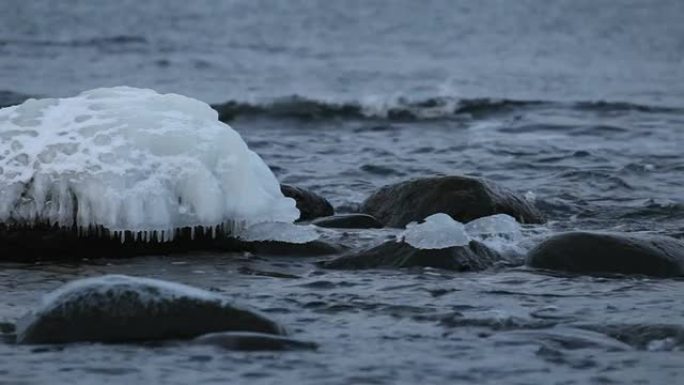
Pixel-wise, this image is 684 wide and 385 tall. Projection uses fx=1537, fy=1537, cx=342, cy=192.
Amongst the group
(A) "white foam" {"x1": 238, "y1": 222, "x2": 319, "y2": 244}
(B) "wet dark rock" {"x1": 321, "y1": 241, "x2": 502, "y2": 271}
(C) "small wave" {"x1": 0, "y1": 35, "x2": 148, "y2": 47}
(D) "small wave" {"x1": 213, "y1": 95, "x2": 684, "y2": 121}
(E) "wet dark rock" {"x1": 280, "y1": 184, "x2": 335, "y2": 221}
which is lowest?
(B) "wet dark rock" {"x1": 321, "y1": 241, "x2": 502, "y2": 271}

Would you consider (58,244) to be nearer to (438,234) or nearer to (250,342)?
(438,234)

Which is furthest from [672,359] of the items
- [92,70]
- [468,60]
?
[468,60]

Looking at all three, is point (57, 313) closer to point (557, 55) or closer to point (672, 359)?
point (672, 359)

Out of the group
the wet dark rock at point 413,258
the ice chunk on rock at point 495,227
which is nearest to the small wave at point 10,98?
the ice chunk on rock at point 495,227

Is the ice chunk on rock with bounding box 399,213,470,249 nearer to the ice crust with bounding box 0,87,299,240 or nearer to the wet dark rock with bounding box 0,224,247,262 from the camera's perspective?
the ice crust with bounding box 0,87,299,240

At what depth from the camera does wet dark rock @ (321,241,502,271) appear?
956cm

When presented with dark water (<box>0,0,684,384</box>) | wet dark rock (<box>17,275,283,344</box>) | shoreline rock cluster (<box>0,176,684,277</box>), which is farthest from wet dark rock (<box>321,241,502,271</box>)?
wet dark rock (<box>17,275,283,344</box>)

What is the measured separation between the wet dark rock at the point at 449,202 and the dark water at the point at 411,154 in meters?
0.40

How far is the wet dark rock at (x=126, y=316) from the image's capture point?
7.61 metres

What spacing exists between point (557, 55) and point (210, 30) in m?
9.88

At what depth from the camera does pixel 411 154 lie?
16.1m

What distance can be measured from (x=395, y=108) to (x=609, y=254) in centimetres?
1098

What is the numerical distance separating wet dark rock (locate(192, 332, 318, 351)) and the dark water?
9 centimetres

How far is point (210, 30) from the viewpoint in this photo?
3716 centimetres
